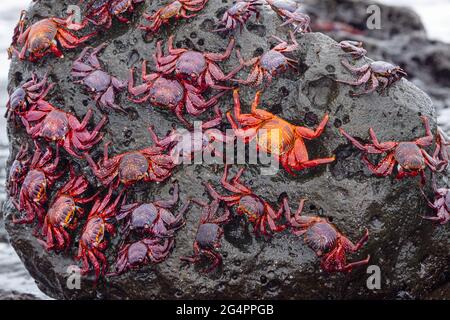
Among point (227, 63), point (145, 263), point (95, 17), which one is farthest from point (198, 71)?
point (145, 263)

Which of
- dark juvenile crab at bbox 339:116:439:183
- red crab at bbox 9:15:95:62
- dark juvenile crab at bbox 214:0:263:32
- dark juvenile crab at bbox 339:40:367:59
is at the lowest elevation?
dark juvenile crab at bbox 339:116:439:183

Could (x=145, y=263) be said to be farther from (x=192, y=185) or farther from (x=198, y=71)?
(x=198, y=71)

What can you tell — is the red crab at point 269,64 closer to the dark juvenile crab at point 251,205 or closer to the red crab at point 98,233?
the dark juvenile crab at point 251,205

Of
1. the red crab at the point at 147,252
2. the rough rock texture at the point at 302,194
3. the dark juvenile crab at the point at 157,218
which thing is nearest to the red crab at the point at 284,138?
the rough rock texture at the point at 302,194

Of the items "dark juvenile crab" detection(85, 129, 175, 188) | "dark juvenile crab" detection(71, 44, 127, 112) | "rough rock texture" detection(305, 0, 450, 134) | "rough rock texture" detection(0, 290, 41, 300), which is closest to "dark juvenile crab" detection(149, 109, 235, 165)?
"dark juvenile crab" detection(85, 129, 175, 188)

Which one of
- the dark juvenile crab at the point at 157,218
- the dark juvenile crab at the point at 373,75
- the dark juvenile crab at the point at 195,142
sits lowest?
the dark juvenile crab at the point at 157,218

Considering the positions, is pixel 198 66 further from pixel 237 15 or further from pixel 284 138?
pixel 284 138

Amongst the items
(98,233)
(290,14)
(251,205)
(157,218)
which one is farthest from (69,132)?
(290,14)

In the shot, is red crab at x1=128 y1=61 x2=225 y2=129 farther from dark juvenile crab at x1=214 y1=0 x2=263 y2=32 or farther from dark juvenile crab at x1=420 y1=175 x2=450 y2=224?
dark juvenile crab at x1=420 y1=175 x2=450 y2=224
